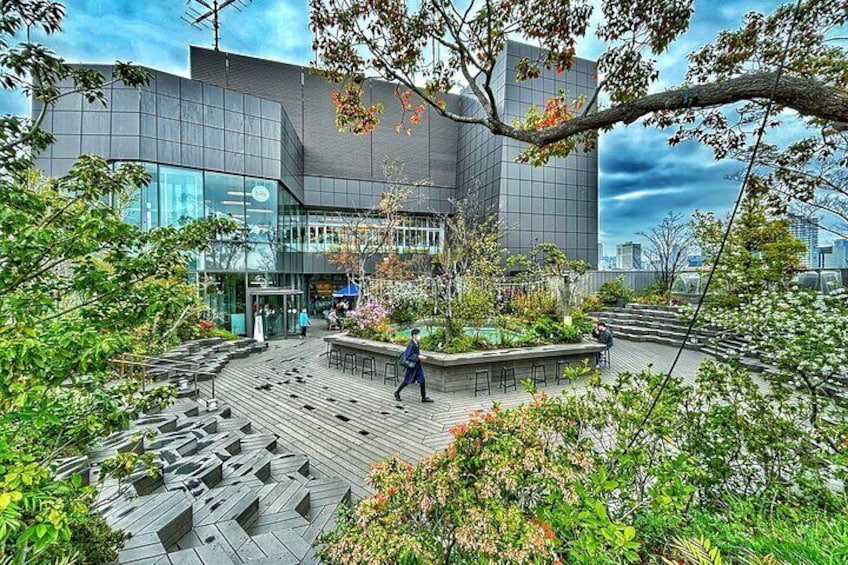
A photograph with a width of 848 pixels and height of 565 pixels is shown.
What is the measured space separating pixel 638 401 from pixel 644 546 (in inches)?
41.3

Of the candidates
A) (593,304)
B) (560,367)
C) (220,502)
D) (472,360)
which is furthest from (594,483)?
(593,304)

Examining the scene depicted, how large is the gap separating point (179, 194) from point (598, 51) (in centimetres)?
1596

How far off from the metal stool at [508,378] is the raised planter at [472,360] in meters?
0.10

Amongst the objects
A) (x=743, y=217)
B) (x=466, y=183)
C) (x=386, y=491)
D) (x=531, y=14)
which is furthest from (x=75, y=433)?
(x=466, y=183)

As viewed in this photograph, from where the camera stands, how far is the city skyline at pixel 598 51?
4.36 m

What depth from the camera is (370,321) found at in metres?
10.7

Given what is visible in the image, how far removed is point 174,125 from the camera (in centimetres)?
1438

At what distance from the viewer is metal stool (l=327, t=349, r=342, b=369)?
424 inches

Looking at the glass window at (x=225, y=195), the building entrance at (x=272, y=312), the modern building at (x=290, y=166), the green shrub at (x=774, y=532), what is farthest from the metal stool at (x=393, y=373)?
the glass window at (x=225, y=195)

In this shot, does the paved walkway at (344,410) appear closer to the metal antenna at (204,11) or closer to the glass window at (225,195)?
the glass window at (225,195)

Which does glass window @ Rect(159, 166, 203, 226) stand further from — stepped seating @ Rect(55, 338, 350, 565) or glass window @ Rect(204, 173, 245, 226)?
stepped seating @ Rect(55, 338, 350, 565)

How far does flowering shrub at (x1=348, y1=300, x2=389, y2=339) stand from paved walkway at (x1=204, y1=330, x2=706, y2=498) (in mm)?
1477

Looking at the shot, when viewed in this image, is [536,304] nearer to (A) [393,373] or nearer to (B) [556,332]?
(B) [556,332]

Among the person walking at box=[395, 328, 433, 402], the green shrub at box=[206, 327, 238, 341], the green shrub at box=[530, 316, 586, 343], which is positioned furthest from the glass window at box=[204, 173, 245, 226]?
the green shrub at box=[530, 316, 586, 343]
